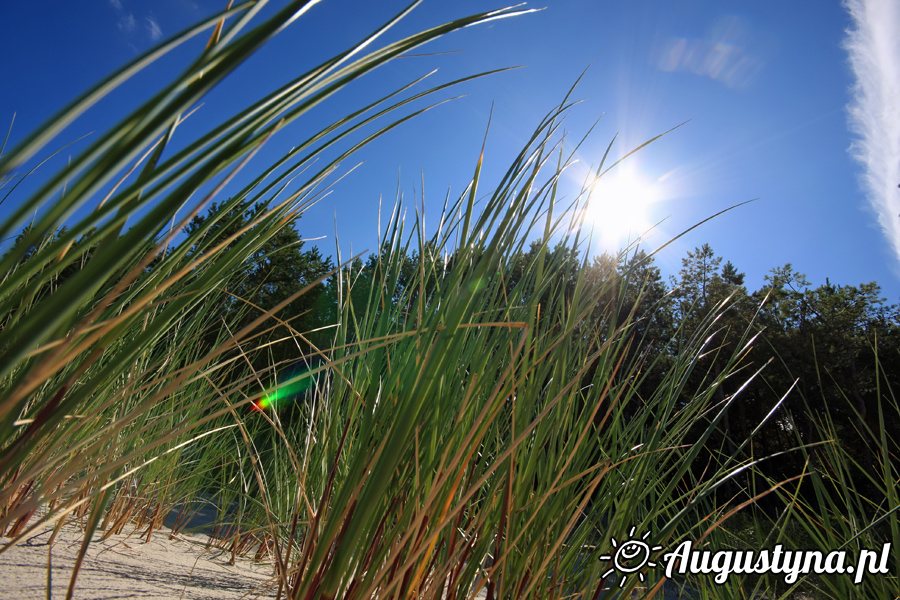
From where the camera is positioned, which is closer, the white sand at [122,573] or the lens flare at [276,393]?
the lens flare at [276,393]

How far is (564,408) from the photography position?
915 millimetres

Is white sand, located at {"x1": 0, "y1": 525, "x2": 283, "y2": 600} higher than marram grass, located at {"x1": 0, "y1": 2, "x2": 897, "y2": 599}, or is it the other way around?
marram grass, located at {"x1": 0, "y1": 2, "x2": 897, "y2": 599}

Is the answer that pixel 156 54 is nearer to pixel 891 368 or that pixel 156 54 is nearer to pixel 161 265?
pixel 161 265

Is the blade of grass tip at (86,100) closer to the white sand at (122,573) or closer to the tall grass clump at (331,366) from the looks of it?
the tall grass clump at (331,366)

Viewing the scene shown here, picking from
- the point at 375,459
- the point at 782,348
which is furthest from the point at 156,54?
the point at 782,348

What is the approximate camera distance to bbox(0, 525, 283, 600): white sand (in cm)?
99

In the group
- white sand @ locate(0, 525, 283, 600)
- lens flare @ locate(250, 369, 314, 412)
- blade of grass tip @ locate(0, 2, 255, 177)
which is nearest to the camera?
blade of grass tip @ locate(0, 2, 255, 177)

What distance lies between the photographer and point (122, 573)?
1.25 meters

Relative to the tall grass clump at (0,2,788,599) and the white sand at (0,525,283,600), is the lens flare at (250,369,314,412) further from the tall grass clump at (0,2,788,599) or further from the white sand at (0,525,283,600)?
the white sand at (0,525,283,600)

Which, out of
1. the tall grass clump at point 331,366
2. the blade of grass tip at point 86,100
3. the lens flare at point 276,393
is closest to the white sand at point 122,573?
the tall grass clump at point 331,366

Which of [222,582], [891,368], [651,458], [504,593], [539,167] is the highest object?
[891,368]

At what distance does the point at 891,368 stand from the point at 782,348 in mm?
2318

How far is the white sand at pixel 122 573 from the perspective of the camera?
38.9 inches

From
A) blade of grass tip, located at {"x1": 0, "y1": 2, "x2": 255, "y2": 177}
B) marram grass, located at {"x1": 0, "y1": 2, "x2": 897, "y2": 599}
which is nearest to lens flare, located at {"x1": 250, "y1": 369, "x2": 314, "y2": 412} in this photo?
marram grass, located at {"x1": 0, "y1": 2, "x2": 897, "y2": 599}
